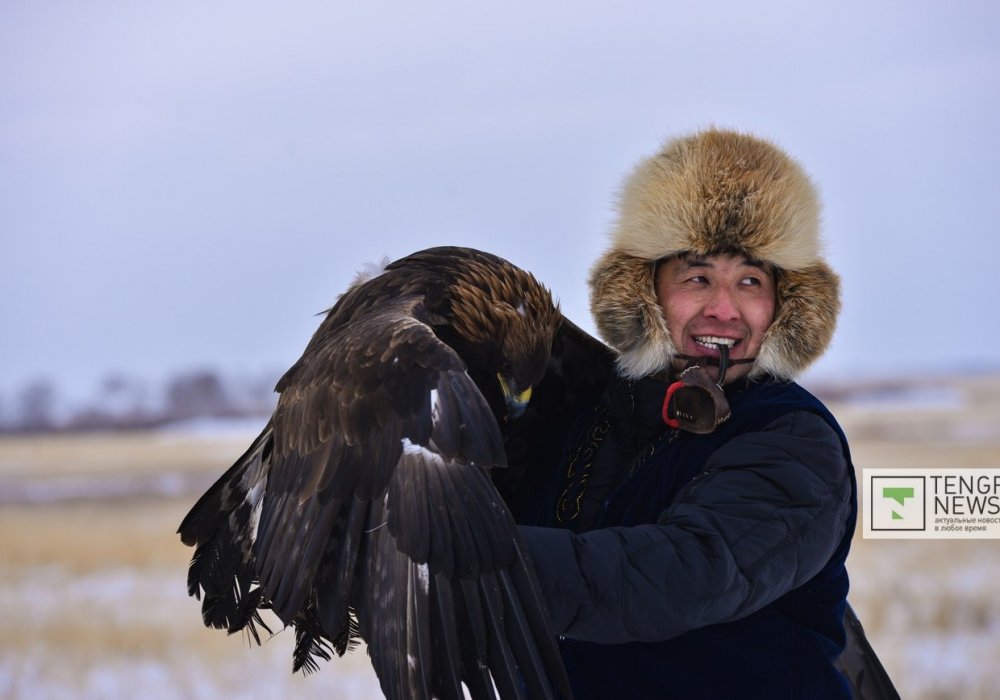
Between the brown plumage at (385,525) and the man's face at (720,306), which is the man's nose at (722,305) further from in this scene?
the brown plumage at (385,525)

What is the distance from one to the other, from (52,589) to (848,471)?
20.8ft

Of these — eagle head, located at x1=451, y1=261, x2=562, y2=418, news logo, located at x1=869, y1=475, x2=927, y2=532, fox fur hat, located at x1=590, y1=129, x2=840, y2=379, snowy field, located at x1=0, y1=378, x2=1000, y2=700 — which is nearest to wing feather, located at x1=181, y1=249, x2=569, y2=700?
eagle head, located at x1=451, y1=261, x2=562, y2=418

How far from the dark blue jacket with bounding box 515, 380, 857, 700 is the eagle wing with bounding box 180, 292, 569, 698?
0.10 metres

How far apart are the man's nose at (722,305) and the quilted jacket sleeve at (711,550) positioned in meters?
0.30

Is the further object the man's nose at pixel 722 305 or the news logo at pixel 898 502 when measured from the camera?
the news logo at pixel 898 502

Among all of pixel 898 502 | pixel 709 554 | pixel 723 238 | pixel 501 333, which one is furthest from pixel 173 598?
pixel 709 554

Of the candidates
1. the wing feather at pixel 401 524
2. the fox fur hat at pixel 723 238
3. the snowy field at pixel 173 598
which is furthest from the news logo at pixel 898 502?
the wing feather at pixel 401 524

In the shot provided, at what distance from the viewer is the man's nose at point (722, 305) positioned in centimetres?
207

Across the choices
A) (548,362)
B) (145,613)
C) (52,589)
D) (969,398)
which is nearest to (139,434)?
(52,589)

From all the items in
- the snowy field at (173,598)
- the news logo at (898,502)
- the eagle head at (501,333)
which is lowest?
the snowy field at (173,598)

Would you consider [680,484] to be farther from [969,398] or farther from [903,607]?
[969,398]

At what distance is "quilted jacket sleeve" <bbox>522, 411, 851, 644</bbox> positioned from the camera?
1.69 meters

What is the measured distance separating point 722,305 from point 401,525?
2.48 ft

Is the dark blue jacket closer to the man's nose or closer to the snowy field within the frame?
the man's nose
